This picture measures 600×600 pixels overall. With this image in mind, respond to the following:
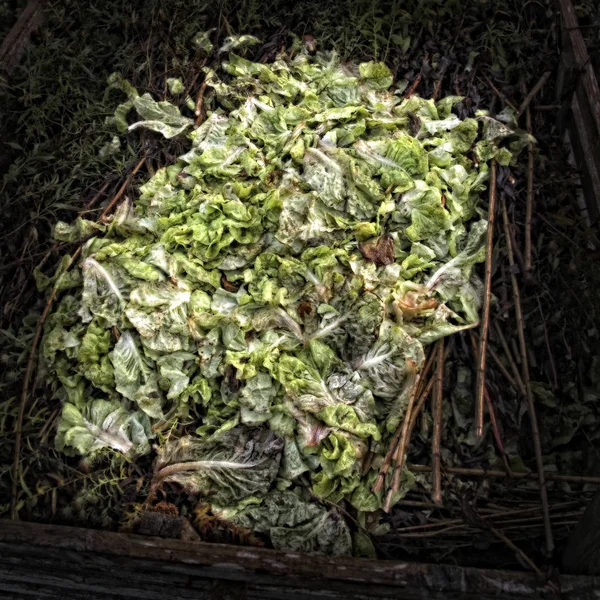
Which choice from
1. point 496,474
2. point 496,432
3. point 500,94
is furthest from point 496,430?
point 500,94

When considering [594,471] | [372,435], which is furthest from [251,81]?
[594,471]

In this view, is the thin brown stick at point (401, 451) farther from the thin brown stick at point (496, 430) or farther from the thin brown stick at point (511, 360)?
the thin brown stick at point (511, 360)

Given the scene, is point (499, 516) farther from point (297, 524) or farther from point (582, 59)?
point (582, 59)

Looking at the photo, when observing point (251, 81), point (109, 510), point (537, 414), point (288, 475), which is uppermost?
point (251, 81)

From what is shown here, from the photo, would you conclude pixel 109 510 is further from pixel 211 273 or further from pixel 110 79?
pixel 110 79

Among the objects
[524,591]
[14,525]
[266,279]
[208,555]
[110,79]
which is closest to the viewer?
[524,591]

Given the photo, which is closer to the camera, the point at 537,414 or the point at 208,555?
the point at 208,555

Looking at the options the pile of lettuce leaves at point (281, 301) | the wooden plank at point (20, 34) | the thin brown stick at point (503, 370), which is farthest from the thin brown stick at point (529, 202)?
the wooden plank at point (20, 34)
